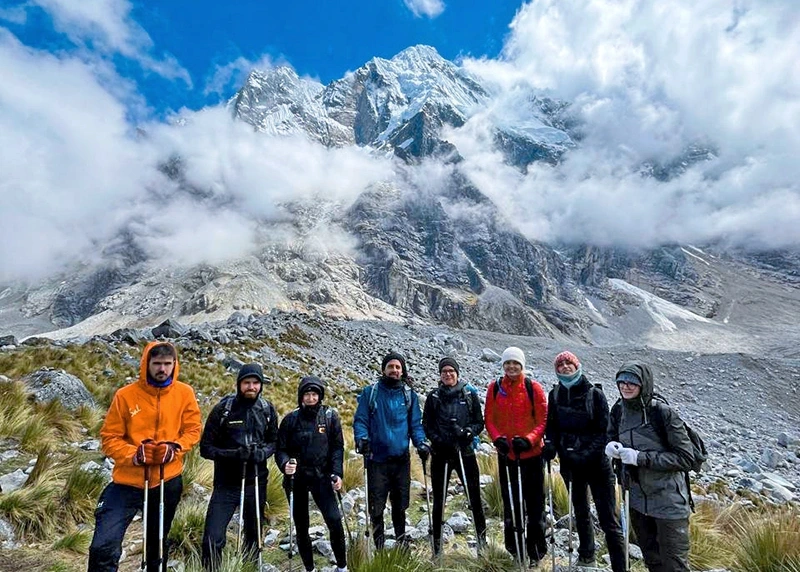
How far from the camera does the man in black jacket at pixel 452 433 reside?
565 centimetres

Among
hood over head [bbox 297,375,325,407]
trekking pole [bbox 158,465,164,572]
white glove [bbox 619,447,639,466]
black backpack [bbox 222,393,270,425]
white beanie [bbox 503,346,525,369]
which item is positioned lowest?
trekking pole [bbox 158,465,164,572]

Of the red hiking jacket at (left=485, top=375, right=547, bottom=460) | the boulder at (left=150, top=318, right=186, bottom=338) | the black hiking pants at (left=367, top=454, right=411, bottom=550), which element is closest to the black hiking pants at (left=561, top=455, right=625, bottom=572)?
the red hiking jacket at (left=485, top=375, right=547, bottom=460)

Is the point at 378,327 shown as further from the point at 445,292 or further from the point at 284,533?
the point at 445,292

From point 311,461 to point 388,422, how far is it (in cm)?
106

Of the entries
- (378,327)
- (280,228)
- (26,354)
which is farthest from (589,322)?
(26,354)

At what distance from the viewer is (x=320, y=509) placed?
5195 mm

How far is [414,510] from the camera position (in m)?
7.50

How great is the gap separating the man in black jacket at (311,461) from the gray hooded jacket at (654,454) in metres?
3.13

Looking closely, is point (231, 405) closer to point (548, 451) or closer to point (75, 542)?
point (75, 542)

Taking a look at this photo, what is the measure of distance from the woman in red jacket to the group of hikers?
17 mm

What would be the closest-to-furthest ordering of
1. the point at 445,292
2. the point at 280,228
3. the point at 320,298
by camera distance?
the point at 320,298 → the point at 445,292 → the point at 280,228

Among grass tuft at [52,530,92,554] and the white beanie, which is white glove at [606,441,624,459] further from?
grass tuft at [52,530,92,554]

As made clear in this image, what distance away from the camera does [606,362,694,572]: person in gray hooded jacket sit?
4184mm

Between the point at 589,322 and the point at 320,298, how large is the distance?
4119 inches
